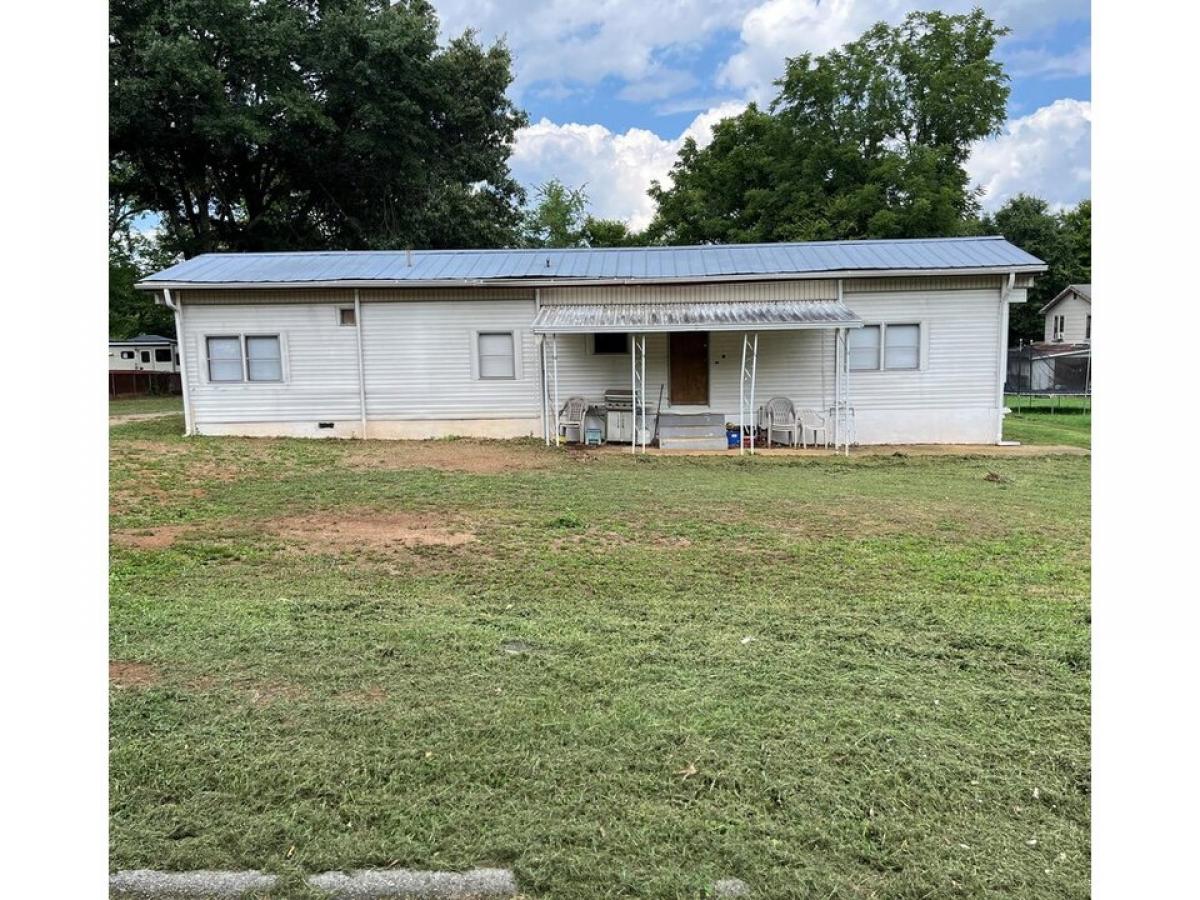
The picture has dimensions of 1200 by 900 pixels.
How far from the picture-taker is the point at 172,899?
79.9 inches

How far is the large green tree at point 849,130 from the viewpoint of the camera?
2978cm

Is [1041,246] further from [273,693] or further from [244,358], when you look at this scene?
[273,693]

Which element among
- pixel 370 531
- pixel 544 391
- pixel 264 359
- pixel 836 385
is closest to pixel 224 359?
pixel 264 359

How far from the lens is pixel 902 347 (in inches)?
526

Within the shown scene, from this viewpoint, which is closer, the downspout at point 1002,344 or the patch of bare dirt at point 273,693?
the patch of bare dirt at point 273,693

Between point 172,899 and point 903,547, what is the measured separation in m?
5.45

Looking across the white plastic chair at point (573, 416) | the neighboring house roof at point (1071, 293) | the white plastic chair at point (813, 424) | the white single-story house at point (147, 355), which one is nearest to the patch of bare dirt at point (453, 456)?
the white plastic chair at point (573, 416)

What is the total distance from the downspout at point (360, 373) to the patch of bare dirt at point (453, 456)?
0.62 meters

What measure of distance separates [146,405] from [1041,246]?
4251 cm

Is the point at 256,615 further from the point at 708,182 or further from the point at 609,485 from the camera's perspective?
the point at 708,182

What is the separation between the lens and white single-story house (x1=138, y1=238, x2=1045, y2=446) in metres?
13.3

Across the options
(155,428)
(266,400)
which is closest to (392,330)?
(266,400)

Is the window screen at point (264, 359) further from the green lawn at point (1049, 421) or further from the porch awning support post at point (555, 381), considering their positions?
the green lawn at point (1049, 421)

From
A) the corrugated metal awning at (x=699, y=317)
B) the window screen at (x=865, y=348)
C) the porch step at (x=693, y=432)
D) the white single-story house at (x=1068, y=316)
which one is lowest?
the porch step at (x=693, y=432)
